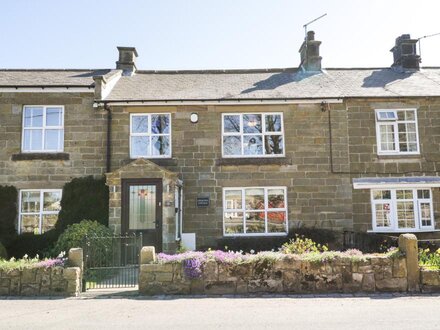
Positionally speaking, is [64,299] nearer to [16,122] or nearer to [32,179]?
[32,179]

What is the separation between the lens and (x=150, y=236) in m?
14.0

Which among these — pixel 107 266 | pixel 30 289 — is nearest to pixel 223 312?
pixel 30 289

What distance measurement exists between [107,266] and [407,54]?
16562mm

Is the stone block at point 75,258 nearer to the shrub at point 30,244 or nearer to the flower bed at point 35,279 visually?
the flower bed at point 35,279

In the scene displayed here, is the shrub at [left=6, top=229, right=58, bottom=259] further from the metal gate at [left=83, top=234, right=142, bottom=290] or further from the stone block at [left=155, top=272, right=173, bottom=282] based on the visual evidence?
the stone block at [left=155, top=272, right=173, bottom=282]

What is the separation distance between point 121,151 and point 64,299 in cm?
755

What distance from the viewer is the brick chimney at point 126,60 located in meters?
19.4

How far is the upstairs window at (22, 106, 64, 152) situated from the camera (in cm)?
1558

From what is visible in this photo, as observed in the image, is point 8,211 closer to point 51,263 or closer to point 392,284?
point 51,263

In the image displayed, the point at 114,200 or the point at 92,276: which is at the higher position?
the point at 114,200

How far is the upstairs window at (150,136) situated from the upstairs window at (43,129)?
8.76 feet

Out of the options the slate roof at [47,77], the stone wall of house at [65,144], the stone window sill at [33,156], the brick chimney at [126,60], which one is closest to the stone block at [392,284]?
the stone wall of house at [65,144]

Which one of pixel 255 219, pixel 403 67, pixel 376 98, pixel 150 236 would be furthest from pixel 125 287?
pixel 403 67

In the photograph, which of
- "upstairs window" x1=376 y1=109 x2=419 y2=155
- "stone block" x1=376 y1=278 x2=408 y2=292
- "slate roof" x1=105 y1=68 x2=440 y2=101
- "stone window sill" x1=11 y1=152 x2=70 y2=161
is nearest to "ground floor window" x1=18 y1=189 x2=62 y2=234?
"stone window sill" x1=11 y1=152 x2=70 y2=161
